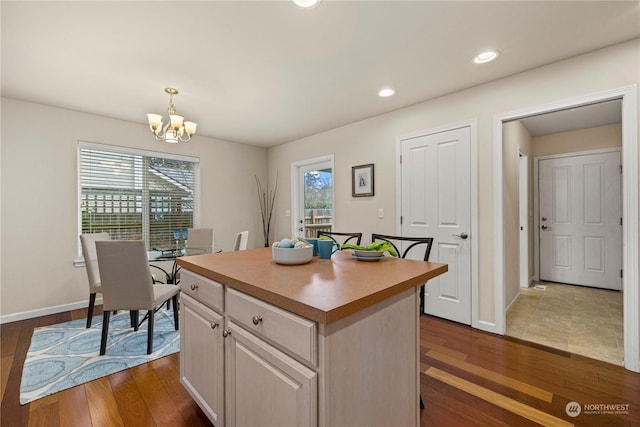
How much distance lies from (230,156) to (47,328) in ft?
10.2

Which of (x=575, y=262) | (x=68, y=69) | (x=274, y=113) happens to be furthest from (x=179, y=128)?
(x=575, y=262)

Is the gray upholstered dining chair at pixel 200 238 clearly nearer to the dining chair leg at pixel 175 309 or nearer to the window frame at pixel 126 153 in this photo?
the window frame at pixel 126 153

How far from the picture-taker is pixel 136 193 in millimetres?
3846

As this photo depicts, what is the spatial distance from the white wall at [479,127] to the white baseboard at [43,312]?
132 inches

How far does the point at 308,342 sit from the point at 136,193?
12.9 feet

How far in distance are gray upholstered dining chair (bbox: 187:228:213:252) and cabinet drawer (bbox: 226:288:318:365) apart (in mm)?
2693

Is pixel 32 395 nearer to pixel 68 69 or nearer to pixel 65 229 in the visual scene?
pixel 65 229

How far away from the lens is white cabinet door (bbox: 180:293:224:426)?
1.31m

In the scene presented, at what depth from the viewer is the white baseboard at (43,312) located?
9.70 feet

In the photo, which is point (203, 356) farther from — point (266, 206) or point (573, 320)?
point (266, 206)

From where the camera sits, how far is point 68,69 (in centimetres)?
237

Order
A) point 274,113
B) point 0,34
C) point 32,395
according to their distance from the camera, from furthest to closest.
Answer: point 274,113 < point 0,34 < point 32,395

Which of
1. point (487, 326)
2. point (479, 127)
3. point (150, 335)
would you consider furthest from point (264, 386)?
point (479, 127)

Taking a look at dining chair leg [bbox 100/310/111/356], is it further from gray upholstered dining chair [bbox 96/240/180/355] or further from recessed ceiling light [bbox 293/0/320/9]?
recessed ceiling light [bbox 293/0/320/9]
